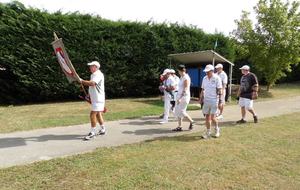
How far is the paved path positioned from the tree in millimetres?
11096

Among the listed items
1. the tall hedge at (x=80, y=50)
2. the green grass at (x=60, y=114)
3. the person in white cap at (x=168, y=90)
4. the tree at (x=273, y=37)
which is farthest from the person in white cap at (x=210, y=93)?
the tree at (x=273, y=37)

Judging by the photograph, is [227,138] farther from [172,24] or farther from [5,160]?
[172,24]

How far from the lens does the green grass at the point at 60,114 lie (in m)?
9.69

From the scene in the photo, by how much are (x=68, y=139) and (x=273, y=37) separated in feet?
53.9

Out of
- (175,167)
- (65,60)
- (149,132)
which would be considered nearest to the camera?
(175,167)

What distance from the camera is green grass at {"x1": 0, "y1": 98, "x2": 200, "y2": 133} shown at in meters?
9.69

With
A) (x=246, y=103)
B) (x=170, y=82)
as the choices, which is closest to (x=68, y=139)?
(x=170, y=82)

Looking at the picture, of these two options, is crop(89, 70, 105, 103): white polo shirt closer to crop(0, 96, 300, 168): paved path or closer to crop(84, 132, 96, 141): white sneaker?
crop(84, 132, 96, 141): white sneaker

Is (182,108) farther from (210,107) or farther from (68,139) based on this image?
(68,139)

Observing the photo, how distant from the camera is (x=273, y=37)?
21016 mm

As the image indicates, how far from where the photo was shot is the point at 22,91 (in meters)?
14.4

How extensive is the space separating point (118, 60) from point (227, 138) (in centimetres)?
921

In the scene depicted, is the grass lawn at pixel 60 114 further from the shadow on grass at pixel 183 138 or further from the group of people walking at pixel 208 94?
the shadow on grass at pixel 183 138

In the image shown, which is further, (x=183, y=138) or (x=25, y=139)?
(x=183, y=138)
